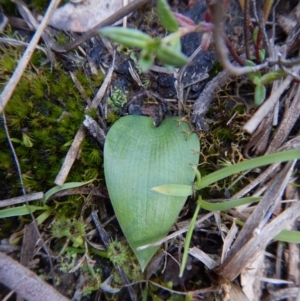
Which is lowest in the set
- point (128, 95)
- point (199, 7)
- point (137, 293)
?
point (137, 293)

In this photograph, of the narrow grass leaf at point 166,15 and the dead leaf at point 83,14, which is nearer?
the narrow grass leaf at point 166,15

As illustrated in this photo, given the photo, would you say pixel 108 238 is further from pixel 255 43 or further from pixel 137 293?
pixel 255 43

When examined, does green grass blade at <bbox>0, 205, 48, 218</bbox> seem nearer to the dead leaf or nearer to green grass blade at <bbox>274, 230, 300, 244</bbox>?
the dead leaf

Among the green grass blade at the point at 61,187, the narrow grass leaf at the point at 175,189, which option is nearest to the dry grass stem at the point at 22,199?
the green grass blade at the point at 61,187

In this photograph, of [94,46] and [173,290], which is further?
[94,46]

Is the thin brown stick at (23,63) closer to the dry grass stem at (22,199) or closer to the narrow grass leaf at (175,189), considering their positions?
the dry grass stem at (22,199)

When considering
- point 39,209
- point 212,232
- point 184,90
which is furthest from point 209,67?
point 39,209

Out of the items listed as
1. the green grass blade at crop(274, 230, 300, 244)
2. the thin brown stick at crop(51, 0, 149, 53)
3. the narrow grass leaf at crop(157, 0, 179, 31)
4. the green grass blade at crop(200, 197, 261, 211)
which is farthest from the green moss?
the green grass blade at crop(274, 230, 300, 244)
